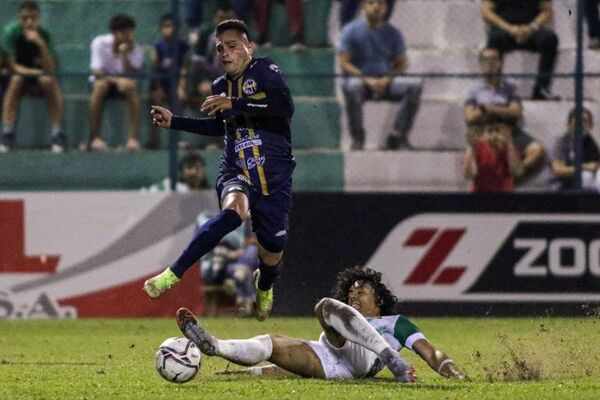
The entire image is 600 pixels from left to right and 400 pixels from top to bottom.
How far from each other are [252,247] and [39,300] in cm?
246

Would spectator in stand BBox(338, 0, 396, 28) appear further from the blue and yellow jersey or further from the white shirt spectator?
the blue and yellow jersey

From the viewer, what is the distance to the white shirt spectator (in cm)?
1781

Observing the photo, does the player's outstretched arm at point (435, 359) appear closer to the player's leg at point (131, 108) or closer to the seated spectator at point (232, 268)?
the seated spectator at point (232, 268)

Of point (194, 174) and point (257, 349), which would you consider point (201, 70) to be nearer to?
point (194, 174)

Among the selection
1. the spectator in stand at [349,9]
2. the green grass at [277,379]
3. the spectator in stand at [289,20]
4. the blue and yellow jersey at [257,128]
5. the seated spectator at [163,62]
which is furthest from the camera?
the spectator in stand at [289,20]

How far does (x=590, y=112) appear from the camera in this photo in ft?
57.4

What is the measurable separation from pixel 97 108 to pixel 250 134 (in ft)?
21.2

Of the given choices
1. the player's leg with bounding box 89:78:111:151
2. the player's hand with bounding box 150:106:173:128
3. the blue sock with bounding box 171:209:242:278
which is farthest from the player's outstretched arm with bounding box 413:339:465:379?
the player's leg with bounding box 89:78:111:151

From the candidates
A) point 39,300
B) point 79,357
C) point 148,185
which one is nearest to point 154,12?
point 148,185

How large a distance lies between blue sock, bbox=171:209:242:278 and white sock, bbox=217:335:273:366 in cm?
99

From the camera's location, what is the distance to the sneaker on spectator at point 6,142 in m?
17.4

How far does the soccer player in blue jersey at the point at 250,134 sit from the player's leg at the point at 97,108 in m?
6.07

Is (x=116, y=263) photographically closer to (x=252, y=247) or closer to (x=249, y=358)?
(x=252, y=247)

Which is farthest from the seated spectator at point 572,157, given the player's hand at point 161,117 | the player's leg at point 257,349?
the player's leg at point 257,349
